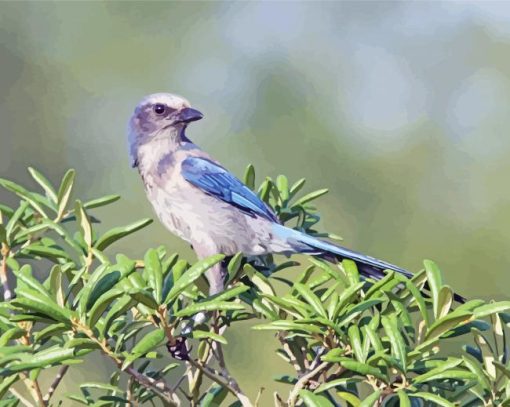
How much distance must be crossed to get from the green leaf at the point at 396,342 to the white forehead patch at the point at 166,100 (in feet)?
3.48

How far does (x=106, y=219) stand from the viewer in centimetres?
763

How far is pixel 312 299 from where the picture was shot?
1255 mm

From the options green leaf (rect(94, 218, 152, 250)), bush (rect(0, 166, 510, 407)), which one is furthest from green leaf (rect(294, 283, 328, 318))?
green leaf (rect(94, 218, 152, 250))

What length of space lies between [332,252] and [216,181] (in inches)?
15.8

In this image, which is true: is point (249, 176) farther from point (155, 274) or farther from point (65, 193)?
point (155, 274)

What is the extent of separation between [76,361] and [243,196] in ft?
2.81

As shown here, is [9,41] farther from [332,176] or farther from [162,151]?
[162,151]

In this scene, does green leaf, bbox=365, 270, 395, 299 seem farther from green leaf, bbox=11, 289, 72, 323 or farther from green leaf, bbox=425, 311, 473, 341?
green leaf, bbox=11, 289, 72, 323

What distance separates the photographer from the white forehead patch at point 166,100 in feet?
6.93

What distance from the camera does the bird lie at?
1859 millimetres

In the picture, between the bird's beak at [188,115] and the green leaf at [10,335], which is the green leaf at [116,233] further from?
the bird's beak at [188,115]

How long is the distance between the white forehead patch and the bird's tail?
1.52ft

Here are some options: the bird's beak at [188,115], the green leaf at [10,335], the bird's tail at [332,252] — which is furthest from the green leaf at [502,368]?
the bird's beak at [188,115]

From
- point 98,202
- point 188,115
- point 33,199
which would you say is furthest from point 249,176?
point 33,199
